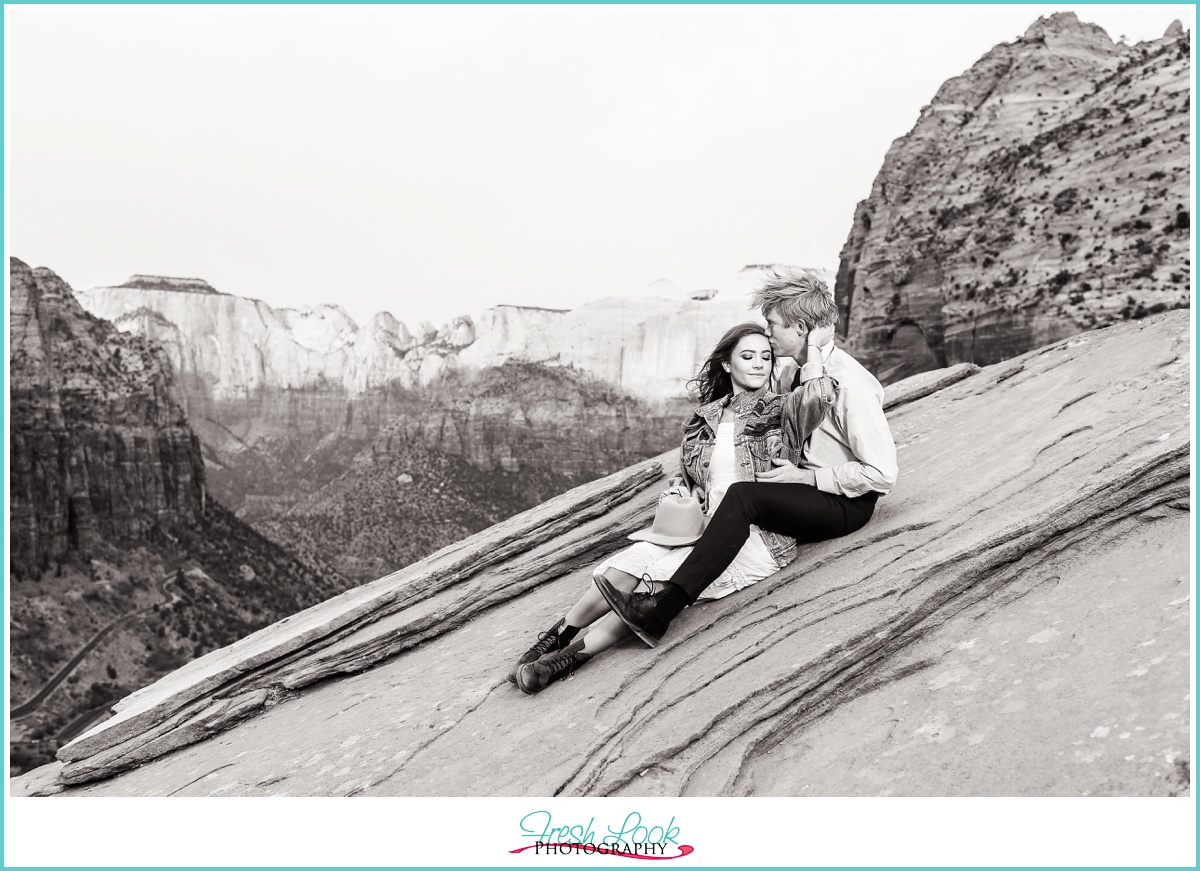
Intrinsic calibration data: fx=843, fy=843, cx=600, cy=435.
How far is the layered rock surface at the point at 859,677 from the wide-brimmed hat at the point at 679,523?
0.58 meters

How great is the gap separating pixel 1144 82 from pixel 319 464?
422 ft

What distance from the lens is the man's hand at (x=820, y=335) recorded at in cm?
608

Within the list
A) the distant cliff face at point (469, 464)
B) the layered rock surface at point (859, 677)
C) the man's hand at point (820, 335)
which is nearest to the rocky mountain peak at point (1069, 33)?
the layered rock surface at point (859, 677)

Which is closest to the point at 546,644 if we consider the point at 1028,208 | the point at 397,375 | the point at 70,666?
the point at 1028,208

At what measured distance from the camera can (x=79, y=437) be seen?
59938mm

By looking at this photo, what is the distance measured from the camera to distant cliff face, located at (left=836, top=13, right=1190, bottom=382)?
2981 centimetres

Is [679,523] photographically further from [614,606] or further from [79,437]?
[79,437]

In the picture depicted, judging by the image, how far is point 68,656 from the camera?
39500mm

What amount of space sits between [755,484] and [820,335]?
1.23 metres

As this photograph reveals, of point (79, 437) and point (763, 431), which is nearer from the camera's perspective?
point (763, 431)

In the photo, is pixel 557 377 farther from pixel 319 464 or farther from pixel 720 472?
pixel 720 472

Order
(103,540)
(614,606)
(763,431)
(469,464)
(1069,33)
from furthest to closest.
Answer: (469,464) < (103,540) < (1069,33) < (763,431) < (614,606)

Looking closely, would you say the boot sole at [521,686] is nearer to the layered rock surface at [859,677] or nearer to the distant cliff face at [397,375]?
the layered rock surface at [859,677]

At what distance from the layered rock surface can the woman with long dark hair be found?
185 mm
